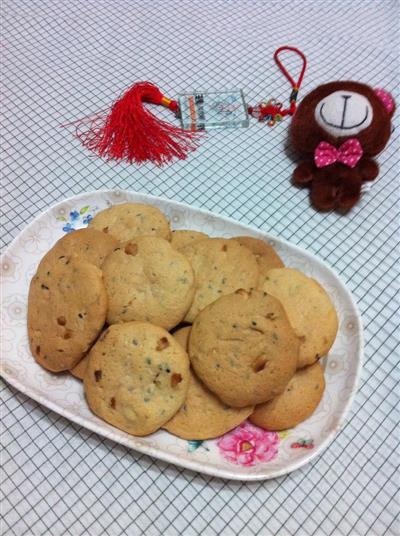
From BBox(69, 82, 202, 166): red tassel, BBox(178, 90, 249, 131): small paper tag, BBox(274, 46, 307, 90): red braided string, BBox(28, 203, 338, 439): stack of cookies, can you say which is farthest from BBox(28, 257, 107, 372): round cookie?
BBox(274, 46, 307, 90): red braided string

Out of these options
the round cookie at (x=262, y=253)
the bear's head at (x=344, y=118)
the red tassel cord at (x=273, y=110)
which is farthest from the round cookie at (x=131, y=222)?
the red tassel cord at (x=273, y=110)

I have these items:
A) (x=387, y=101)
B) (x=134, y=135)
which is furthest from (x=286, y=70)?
(x=134, y=135)

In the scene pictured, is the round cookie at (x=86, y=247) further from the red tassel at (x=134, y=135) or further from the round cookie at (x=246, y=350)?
the red tassel at (x=134, y=135)

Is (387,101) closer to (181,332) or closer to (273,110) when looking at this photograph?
(273,110)

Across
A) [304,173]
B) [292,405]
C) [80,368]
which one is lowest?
[80,368]

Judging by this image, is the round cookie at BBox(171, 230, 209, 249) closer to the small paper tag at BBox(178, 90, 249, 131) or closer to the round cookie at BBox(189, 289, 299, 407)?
the round cookie at BBox(189, 289, 299, 407)

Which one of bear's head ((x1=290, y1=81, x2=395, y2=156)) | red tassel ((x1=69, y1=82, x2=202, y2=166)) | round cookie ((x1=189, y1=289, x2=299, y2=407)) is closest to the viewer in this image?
round cookie ((x1=189, y1=289, x2=299, y2=407))
